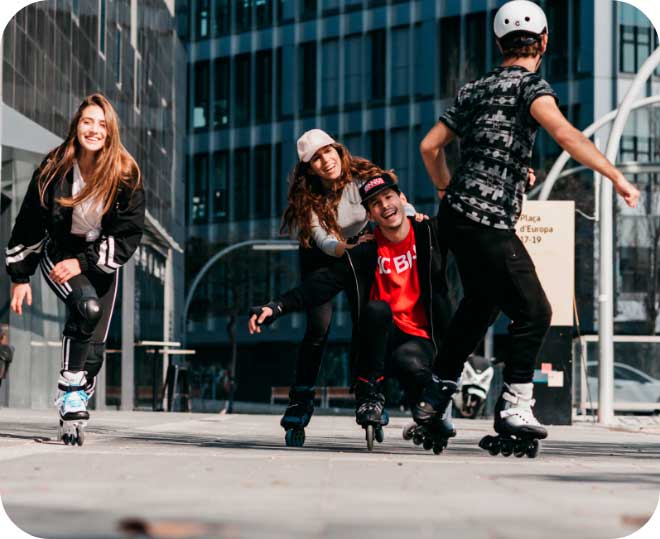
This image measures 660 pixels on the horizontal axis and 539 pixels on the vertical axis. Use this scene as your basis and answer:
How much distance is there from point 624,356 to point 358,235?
15.0 metres

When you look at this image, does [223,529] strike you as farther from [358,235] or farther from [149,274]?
[149,274]

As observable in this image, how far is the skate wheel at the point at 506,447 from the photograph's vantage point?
715 cm

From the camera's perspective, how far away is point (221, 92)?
206 feet

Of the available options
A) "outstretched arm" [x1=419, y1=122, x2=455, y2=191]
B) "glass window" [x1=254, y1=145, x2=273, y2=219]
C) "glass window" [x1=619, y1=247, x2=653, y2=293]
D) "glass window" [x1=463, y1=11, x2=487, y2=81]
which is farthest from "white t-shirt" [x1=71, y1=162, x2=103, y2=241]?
"glass window" [x1=254, y1=145, x2=273, y2=219]

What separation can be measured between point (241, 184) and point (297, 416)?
53982mm

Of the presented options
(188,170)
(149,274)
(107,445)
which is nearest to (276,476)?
(107,445)

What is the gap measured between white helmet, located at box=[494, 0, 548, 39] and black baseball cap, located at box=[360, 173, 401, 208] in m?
1.21

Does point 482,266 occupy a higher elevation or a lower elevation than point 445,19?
lower

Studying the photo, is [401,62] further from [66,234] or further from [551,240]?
[66,234]

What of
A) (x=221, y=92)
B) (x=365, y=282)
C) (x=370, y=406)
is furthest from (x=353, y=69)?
(x=370, y=406)

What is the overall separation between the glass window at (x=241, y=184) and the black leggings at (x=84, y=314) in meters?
53.4

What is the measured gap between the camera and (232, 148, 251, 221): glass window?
6162 centimetres

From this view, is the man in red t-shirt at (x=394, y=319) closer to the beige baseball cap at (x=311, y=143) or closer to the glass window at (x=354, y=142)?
the beige baseball cap at (x=311, y=143)

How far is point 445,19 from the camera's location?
5316 centimetres
